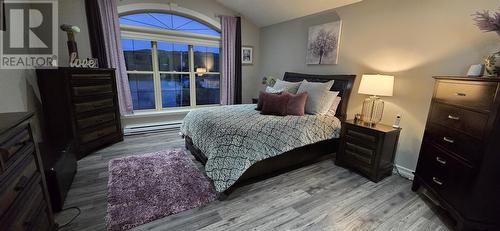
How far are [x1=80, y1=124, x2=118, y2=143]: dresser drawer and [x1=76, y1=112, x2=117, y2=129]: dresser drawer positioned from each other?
0.10 metres

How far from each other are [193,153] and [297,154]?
141 cm

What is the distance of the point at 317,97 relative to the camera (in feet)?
9.90

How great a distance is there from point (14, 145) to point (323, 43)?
3.70 meters

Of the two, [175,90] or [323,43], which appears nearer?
[323,43]

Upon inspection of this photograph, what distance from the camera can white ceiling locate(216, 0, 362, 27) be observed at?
3385 mm

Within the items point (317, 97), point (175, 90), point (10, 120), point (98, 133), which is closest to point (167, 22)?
point (175, 90)

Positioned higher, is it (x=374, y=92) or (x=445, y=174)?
(x=374, y=92)

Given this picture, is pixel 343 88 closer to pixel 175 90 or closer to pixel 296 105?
pixel 296 105

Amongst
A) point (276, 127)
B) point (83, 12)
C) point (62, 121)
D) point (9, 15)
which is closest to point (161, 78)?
point (83, 12)

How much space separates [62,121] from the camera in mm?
2709

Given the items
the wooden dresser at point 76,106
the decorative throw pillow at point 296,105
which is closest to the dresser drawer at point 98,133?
the wooden dresser at point 76,106

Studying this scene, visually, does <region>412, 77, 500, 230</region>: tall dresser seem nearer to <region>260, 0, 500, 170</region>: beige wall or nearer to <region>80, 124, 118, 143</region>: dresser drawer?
<region>260, 0, 500, 170</region>: beige wall

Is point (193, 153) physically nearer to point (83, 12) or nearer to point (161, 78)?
point (161, 78)
